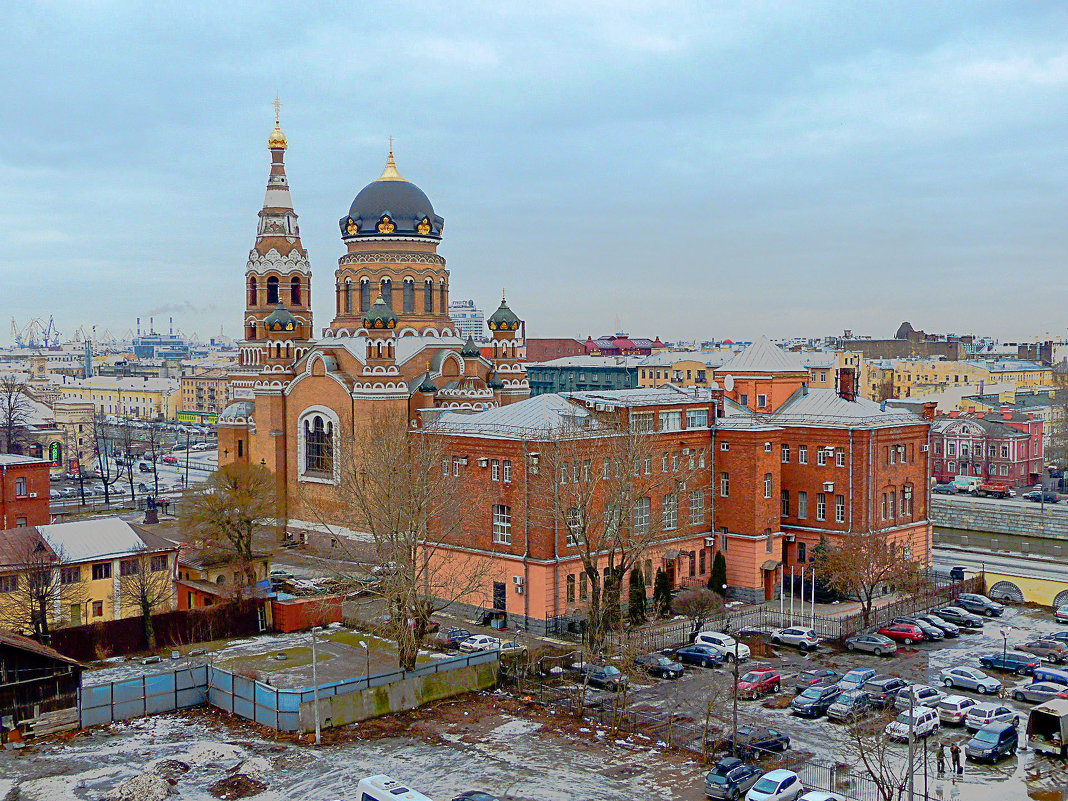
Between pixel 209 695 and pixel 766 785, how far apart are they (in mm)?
15894

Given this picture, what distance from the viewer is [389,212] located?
58719 mm

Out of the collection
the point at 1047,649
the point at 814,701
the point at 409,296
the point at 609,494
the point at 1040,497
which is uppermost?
the point at 409,296


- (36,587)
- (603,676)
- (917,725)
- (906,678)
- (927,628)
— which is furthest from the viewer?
(927,628)

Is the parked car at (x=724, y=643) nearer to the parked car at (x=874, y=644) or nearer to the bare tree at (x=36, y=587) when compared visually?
the parked car at (x=874, y=644)

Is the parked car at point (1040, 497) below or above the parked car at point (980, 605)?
below

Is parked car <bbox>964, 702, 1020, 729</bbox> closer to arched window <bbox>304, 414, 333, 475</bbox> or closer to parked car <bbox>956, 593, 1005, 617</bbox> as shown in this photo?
parked car <bbox>956, 593, 1005, 617</bbox>

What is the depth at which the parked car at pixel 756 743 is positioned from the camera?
25203 millimetres

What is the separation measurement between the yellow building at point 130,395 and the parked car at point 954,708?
12704 centimetres

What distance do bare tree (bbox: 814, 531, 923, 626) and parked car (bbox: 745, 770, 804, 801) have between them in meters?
15.2

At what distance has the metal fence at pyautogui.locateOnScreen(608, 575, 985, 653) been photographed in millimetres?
35625

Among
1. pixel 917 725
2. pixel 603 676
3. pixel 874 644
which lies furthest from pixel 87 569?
pixel 917 725

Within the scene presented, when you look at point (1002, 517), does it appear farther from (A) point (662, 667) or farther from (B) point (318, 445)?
(B) point (318, 445)

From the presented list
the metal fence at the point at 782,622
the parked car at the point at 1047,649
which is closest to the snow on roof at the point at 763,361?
the metal fence at the point at 782,622

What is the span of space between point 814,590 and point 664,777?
1974cm
